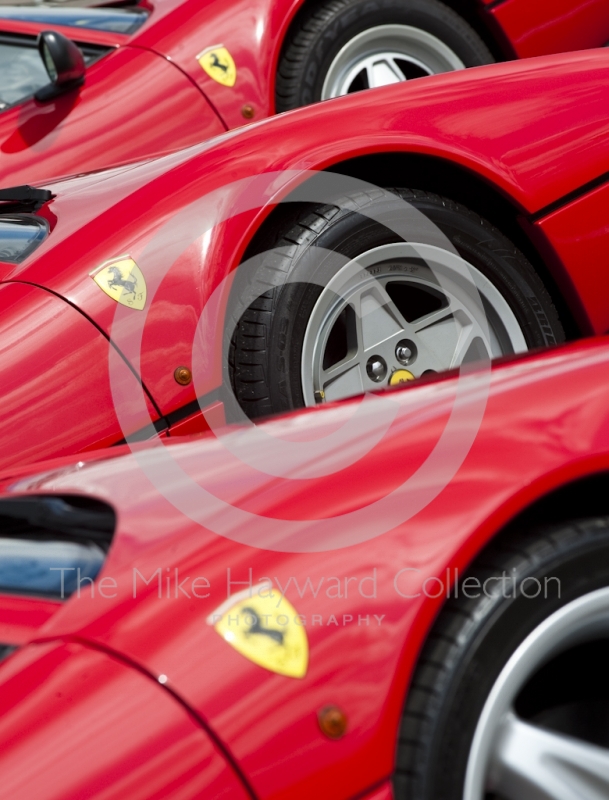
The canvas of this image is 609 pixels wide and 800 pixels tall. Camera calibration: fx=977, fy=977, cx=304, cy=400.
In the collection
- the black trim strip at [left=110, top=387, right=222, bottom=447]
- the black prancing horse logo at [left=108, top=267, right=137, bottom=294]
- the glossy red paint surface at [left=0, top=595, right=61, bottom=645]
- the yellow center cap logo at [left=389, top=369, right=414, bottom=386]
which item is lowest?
the glossy red paint surface at [left=0, top=595, right=61, bottom=645]

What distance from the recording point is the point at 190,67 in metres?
3.01

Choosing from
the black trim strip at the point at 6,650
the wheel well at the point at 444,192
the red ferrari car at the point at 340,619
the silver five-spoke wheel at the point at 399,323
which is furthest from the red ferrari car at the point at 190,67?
the black trim strip at the point at 6,650

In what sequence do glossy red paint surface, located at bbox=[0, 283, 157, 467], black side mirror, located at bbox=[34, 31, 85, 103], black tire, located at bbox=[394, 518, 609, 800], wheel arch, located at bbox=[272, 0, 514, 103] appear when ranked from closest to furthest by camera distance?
black tire, located at bbox=[394, 518, 609, 800] < glossy red paint surface, located at bbox=[0, 283, 157, 467] < black side mirror, located at bbox=[34, 31, 85, 103] < wheel arch, located at bbox=[272, 0, 514, 103]

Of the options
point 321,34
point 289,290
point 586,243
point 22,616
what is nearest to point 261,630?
point 22,616

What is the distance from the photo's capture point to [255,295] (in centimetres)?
193

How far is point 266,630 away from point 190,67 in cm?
237

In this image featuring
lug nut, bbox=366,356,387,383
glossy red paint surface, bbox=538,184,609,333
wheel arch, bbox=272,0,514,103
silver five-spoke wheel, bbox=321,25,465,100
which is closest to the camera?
lug nut, bbox=366,356,387,383

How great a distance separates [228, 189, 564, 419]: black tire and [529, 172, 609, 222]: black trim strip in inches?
6.5

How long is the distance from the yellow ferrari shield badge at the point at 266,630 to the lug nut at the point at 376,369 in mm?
1026

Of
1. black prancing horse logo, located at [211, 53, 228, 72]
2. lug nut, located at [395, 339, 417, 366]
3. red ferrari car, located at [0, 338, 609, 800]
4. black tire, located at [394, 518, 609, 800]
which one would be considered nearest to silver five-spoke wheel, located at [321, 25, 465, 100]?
black prancing horse logo, located at [211, 53, 228, 72]

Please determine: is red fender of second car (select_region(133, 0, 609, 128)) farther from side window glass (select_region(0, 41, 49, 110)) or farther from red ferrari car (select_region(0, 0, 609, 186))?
side window glass (select_region(0, 41, 49, 110))

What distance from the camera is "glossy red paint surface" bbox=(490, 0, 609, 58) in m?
3.38

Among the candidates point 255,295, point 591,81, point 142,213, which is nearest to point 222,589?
point 255,295

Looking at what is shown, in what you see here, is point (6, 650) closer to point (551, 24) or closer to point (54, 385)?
point (54, 385)
